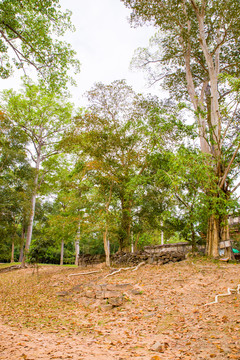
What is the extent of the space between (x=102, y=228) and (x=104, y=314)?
5.35m

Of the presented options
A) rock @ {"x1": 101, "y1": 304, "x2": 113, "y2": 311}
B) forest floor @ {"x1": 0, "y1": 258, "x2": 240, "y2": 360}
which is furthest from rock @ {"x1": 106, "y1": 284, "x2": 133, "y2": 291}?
rock @ {"x1": 101, "y1": 304, "x2": 113, "y2": 311}

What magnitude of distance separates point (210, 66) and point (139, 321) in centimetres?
1115

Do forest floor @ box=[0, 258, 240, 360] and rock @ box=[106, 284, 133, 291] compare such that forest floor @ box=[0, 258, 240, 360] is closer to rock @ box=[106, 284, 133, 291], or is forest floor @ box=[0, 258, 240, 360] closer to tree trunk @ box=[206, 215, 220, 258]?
rock @ box=[106, 284, 133, 291]

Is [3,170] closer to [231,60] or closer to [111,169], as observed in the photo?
[111,169]

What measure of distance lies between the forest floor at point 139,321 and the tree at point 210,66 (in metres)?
3.24

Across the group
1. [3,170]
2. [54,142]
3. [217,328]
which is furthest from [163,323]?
[54,142]

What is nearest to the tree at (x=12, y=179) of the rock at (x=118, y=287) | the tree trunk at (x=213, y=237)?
the rock at (x=118, y=287)

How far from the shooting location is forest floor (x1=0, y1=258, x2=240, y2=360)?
3.46 metres

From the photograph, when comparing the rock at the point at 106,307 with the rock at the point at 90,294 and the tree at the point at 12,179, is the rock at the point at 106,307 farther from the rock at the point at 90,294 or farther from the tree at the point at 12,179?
the tree at the point at 12,179

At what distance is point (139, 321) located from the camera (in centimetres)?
495

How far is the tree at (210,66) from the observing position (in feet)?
32.2

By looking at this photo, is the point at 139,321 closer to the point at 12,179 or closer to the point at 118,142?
the point at 118,142

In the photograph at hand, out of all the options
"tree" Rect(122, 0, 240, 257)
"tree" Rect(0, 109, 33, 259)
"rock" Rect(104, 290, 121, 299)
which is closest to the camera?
"rock" Rect(104, 290, 121, 299)

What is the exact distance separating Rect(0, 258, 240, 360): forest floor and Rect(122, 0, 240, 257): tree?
3242mm
